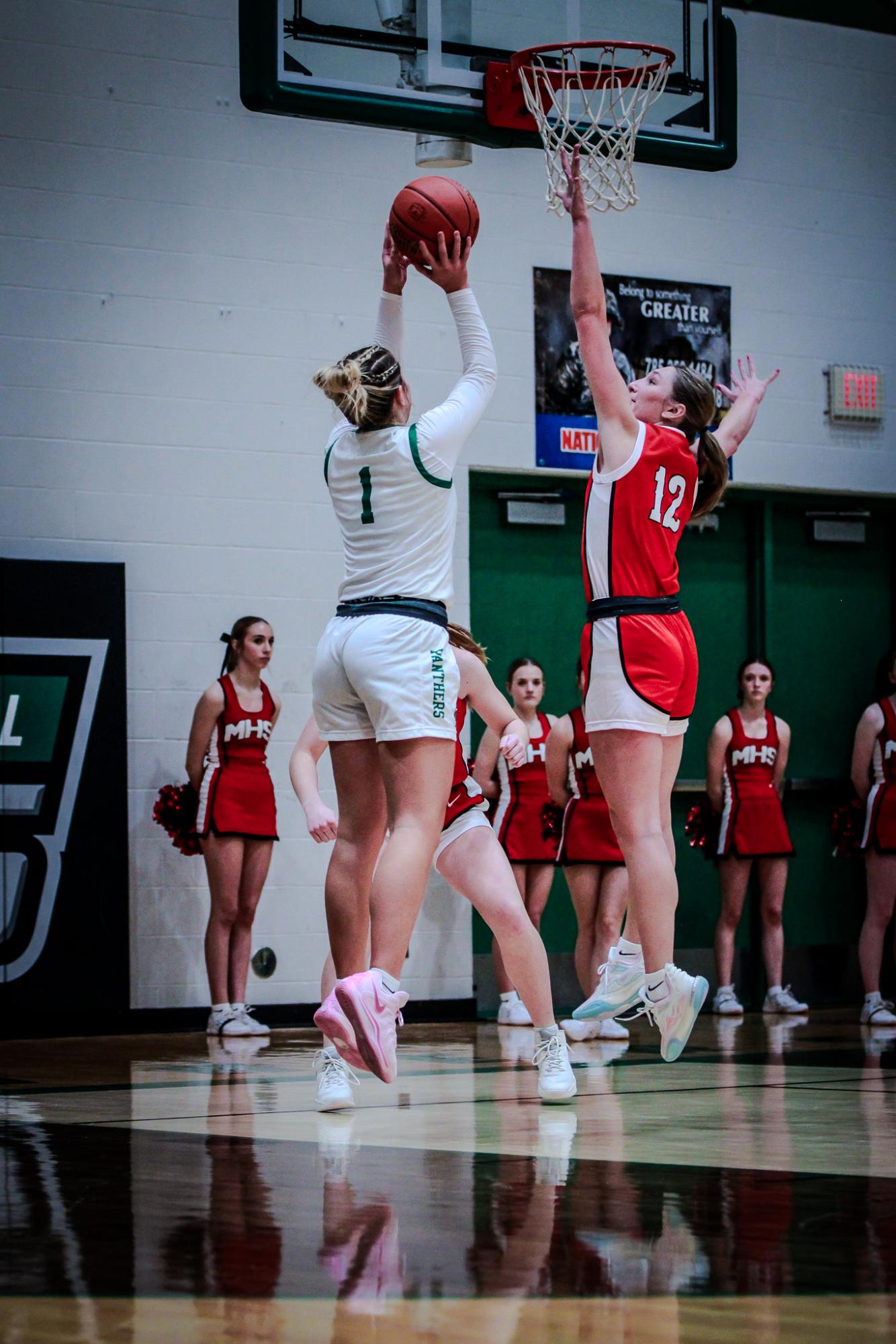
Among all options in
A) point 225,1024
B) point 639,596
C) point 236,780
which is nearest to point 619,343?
point 236,780

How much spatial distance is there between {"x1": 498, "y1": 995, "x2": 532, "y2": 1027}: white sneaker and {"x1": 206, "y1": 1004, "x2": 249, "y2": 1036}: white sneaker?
4.67 feet

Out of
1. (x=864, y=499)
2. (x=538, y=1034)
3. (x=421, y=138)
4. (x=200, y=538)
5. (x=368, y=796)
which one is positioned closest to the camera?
(x=368, y=796)

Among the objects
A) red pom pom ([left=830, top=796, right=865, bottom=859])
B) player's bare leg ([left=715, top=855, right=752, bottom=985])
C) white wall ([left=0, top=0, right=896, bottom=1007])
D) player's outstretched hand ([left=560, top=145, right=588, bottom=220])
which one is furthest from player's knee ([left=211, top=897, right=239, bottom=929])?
player's outstretched hand ([left=560, top=145, right=588, bottom=220])

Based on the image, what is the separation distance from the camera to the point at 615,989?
5.10 meters

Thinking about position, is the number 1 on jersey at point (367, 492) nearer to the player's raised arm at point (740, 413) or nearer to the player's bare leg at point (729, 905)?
the player's raised arm at point (740, 413)

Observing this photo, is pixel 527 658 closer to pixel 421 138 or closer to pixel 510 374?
pixel 510 374

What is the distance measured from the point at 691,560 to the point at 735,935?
7.73 feet

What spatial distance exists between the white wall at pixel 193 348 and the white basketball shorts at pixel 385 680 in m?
4.89

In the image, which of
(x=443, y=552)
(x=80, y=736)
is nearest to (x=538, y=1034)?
(x=443, y=552)

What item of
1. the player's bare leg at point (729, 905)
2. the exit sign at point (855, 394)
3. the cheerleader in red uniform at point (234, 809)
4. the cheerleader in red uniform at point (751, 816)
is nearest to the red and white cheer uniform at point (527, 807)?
the cheerleader in red uniform at point (751, 816)

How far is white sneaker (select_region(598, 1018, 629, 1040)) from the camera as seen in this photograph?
7.76 m

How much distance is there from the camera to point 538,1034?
5.16 meters

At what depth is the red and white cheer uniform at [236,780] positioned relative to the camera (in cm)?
874

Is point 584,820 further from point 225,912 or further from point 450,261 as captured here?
point 450,261
